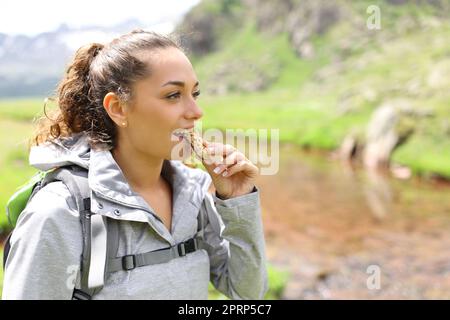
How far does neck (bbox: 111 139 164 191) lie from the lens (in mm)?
3809

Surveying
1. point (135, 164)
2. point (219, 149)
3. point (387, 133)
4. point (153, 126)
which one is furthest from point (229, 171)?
point (387, 133)

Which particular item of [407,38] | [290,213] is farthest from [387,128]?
[407,38]

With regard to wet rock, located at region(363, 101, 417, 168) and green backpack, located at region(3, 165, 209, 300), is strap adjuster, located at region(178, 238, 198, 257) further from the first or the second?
wet rock, located at region(363, 101, 417, 168)

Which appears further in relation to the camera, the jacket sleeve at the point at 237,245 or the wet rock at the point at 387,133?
the wet rock at the point at 387,133

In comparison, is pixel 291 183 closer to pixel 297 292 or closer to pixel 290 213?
pixel 290 213

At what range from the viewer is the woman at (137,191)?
3.11m

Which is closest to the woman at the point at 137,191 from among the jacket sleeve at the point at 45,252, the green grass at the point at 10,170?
the jacket sleeve at the point at 45,252

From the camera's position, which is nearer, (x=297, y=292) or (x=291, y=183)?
(x=297, y=292)

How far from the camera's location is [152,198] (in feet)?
12.8

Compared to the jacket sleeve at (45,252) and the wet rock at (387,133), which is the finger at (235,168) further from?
the wet rock at (387,133)

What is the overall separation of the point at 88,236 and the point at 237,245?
1142mm

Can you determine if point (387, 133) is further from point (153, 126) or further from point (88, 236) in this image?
point (88, 236)
